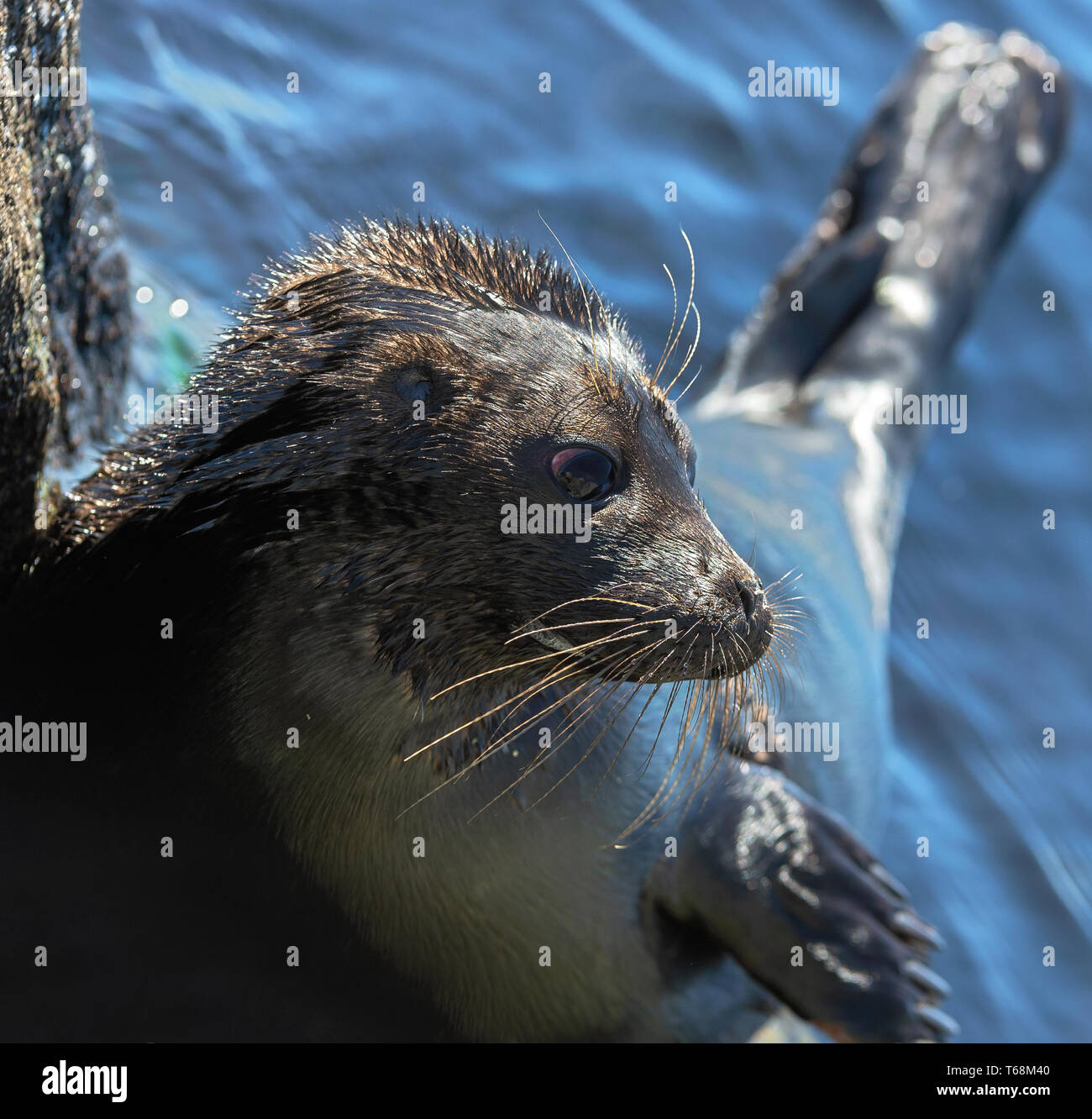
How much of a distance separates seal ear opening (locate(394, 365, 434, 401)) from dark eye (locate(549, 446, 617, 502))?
27 cm

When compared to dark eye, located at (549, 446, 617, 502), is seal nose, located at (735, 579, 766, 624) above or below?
below

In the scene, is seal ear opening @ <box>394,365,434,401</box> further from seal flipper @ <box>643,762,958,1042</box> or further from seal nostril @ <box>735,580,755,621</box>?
seal flipper @ <box>643,762,958,1042</box>

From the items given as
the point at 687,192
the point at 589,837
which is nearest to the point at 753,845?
the point at 589,837

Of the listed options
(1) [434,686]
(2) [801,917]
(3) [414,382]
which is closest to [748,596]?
(1) [434,686]

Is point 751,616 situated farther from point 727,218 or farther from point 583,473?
point 727,218

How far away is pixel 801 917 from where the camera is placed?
3.94m

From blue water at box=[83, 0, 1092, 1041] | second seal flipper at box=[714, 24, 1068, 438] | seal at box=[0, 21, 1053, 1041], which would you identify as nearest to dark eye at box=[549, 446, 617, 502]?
seal at box=[0, 21, 1053, 1041]

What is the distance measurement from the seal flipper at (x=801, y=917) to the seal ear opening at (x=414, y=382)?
1.48 metres

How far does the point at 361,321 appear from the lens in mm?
3098

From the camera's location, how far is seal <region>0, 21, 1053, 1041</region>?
3.04 m

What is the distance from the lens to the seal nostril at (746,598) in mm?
3094

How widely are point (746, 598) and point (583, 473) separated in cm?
39

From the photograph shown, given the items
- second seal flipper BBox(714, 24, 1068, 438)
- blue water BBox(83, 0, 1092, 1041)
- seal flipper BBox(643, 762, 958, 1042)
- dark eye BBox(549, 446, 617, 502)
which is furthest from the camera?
second seal flipper BBox(714, 24, 1068, 438)

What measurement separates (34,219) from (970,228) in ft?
14.1
